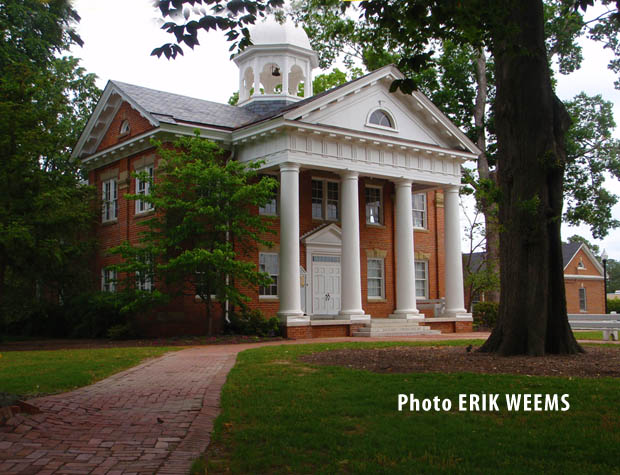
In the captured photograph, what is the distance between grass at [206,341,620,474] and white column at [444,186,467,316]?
17.9 m

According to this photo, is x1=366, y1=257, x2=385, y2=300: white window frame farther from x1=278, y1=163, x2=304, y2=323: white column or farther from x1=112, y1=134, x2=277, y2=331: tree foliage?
x1=112, y1=134, x2=277, y2=331: tree foliage

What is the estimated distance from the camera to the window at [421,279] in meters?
30.0

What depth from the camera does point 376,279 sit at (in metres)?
28.6

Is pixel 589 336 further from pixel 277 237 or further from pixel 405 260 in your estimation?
pixel 277 237

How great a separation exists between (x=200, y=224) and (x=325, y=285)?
8109 mm

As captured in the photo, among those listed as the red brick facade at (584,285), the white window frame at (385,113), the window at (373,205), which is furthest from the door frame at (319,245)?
the red brick facade at (584,285)

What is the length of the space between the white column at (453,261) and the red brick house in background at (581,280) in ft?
89.6

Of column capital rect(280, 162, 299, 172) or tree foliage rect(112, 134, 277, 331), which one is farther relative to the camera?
column capital rect(280, 162, 299, 172)

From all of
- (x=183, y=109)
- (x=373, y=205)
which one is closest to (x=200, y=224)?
(x=183, y=109)

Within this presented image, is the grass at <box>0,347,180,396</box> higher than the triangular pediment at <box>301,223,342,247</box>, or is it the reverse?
the triangular pediment at <box>301,223,342,247</box>

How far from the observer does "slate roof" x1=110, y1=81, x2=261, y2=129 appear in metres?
24.2

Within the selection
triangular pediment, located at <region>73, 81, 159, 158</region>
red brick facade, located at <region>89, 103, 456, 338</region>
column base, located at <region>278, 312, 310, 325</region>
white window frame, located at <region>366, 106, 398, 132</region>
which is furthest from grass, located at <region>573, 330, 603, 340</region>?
triangular pediment, located at <region>73, 81, 159, 158</region>

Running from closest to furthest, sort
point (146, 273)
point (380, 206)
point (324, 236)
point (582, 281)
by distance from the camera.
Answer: point (146, 273)
point (324, 236)
point (380, 206)
point (582, 281)

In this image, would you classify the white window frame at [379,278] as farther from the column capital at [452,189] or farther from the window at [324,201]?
the column capital at [452,189]
